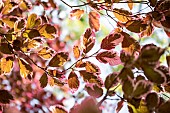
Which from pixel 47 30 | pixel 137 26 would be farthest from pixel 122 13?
pixel 47 30

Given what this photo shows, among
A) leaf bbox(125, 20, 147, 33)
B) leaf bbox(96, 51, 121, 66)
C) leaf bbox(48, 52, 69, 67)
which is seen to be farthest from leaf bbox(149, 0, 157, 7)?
leaf bbox(48, 52, 69, 67)

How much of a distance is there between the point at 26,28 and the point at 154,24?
0.34m

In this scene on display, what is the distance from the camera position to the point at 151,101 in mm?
554

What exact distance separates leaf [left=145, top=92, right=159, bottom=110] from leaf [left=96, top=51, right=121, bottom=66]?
13.9 inches

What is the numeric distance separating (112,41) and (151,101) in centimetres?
36

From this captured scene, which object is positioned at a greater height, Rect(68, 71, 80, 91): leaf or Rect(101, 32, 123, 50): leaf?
Rect(101, 32, 123, 50): leaf

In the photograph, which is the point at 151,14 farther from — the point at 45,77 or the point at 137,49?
the point at 45,77

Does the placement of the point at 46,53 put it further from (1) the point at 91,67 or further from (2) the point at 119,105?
(2) the point at 119,105

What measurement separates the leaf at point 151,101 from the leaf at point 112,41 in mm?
329

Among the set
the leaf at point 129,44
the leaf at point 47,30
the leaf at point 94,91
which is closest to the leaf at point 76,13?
the leaf at point 47,30

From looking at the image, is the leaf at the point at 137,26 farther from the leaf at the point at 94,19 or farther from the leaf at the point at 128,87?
the leaf at the point at 128,87

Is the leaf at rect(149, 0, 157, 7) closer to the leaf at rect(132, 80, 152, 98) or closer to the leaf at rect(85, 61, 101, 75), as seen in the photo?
the leaf at rect(85, 61, 101, 75)

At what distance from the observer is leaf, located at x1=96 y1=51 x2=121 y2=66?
0.91 meters

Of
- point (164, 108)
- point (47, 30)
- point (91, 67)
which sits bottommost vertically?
point (164, 108)
